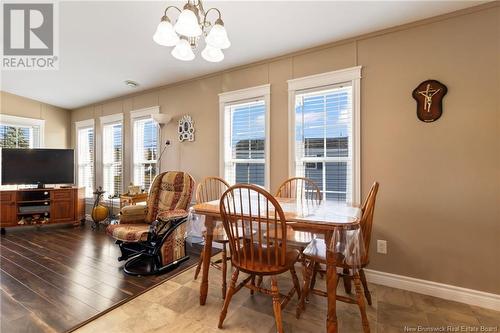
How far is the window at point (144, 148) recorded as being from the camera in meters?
4.19

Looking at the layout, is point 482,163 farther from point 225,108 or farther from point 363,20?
point 225,108

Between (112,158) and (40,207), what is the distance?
1460mm

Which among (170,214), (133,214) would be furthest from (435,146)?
(133,214)

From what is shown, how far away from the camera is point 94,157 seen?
4992 mm

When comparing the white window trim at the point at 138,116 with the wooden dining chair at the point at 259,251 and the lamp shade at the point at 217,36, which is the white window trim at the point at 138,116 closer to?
the lamp shade at the point at 217,36

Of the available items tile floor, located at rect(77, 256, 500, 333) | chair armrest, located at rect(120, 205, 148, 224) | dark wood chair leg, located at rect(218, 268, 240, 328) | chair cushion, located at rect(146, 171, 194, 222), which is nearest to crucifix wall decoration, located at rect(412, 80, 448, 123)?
tile floor, located at rect(77, 256, 500, 333)

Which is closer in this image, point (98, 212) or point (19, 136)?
point (98, 212)

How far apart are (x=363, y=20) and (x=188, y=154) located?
280cm

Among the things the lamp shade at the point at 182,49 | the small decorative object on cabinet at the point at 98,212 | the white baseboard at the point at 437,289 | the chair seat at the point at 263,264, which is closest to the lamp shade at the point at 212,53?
the lamp shade at the point at 182,49

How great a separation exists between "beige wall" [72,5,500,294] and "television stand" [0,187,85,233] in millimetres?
4878

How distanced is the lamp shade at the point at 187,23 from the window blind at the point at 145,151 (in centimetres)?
295

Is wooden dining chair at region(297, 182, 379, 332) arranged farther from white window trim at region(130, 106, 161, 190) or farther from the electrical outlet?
white window trim at region(130, 106, 161, 190)

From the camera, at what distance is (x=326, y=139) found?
267 cm

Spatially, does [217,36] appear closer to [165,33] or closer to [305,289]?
[165,33]
